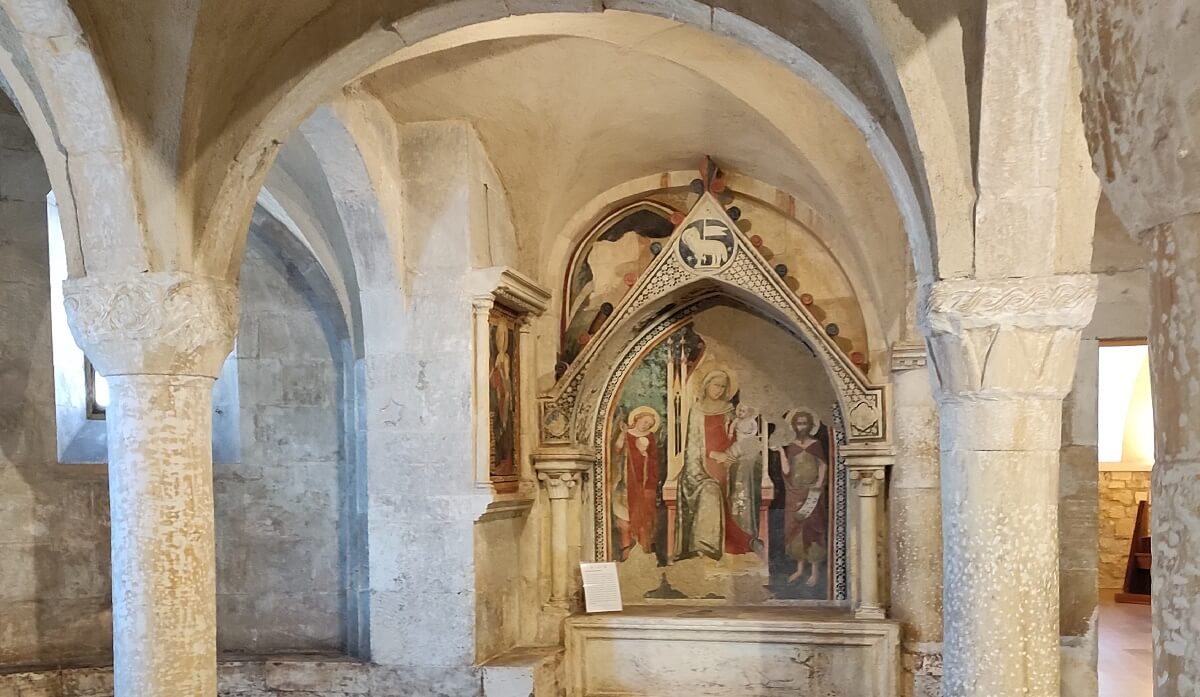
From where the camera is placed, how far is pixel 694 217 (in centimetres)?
661

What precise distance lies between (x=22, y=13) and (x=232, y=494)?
4.22 metres

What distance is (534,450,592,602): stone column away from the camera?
6508mm

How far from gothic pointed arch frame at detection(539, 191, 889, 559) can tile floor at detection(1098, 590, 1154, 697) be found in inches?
93.6

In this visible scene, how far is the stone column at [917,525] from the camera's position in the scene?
19.2 ft

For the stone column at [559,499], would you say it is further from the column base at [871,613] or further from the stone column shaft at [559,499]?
the column base at [871,613]

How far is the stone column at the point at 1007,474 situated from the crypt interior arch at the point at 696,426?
134 inches

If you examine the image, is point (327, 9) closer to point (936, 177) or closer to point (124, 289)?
point (124, 289)

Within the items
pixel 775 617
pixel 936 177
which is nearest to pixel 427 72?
pixel 936 177

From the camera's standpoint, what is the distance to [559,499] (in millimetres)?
6609

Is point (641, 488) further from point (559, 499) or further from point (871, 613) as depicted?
point (871, 613)

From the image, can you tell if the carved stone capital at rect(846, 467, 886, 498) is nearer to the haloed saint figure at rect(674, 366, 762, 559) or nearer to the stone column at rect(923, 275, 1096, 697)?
the haloed saint figure at rect(674, 366, 762, 559)

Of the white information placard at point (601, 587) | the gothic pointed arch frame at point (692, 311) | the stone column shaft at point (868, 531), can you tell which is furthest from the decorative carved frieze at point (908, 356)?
the white information placard at point (601, 587)

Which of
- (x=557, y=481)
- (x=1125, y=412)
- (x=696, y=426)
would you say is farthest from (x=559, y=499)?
(x=1125, y=412)

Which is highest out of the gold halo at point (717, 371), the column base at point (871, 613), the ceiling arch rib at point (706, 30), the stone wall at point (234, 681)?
the ceiling arch rib at point (706, 30)
